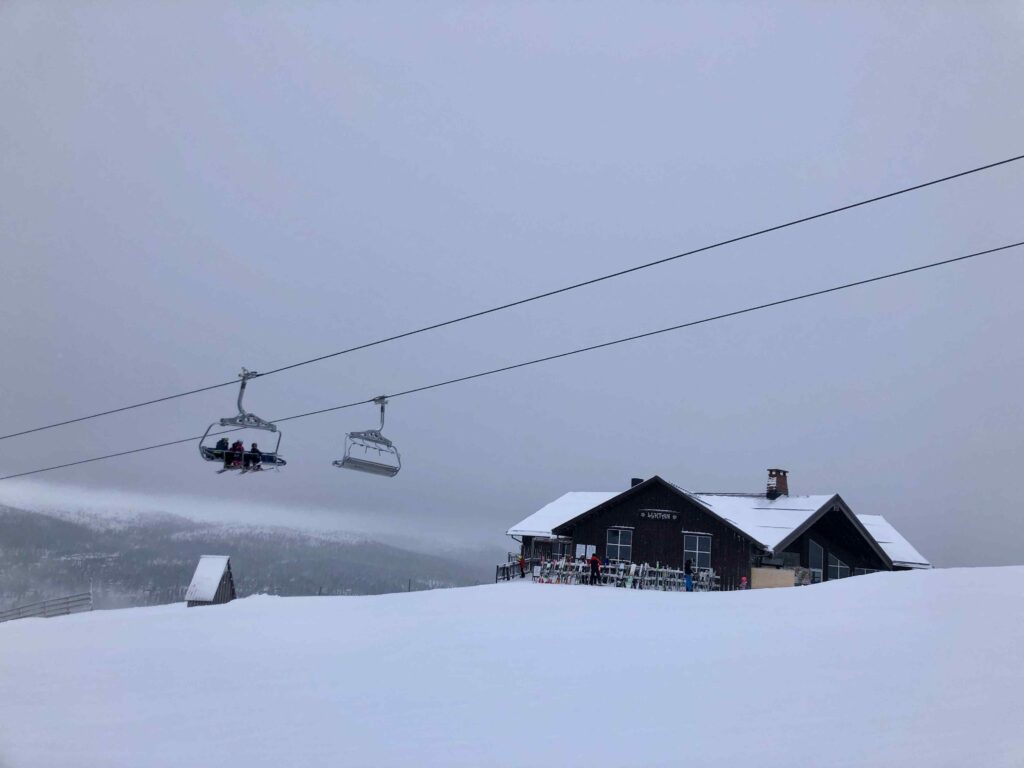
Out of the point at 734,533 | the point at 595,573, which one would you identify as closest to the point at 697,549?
the point at 734,533

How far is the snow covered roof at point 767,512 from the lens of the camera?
29.3 m

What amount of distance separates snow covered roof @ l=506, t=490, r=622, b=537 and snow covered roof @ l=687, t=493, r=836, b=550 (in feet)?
20.4

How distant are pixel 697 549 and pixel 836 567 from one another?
7927 mm

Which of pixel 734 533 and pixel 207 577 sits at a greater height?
pixel 734 533

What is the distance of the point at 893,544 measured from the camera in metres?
38.0

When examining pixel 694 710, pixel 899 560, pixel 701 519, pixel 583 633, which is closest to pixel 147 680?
pixel 583 633

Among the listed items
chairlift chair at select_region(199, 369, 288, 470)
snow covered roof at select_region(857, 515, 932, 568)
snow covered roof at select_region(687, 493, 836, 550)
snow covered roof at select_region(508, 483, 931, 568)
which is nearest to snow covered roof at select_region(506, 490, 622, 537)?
snow covered roof at select_region(508, 483, 931, 568)

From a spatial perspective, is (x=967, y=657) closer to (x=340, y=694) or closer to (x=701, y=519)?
(x=340, y=694)

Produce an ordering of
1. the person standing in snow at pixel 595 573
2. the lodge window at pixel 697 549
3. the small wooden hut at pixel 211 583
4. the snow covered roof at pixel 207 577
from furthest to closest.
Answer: the snow covered roof at pixel 207 577 < the small wooden hut at pixel 211 583 < the lodge window at pixel 697 549 < the person standing in snow at pixel 595 573

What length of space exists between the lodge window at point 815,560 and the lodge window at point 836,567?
0.72 meters

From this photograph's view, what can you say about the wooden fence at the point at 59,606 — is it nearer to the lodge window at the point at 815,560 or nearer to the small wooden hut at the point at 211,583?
the small wooden hut at the point at 211,583

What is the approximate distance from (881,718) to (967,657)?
2.64 m

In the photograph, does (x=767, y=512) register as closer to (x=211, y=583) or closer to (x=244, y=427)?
(x=244, y=427)

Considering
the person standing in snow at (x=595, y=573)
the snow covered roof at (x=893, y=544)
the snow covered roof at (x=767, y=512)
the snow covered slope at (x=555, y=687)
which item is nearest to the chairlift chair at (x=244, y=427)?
the snow covered slope at (x=555, y=687)
